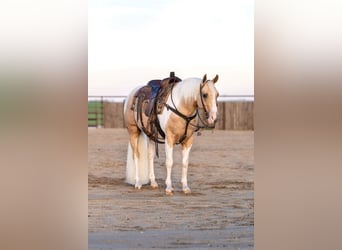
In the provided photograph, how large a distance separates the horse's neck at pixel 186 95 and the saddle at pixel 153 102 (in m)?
0.03

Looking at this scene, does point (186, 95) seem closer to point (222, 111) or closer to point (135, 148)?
point (222, 111)

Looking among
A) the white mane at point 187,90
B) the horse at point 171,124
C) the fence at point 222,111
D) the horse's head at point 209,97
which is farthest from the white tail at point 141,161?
the horse's head at point 209,97

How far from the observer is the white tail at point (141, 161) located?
2668mm

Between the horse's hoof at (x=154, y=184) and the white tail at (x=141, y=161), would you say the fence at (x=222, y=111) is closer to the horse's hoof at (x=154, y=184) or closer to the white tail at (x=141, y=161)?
the white tail at (x=141, y=161)

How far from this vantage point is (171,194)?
2.58 metres

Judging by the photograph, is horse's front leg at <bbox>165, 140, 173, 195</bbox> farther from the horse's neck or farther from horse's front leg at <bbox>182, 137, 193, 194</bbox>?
the horse's neck

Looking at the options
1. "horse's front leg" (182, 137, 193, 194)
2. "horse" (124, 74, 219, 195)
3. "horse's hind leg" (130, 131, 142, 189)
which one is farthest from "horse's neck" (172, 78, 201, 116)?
"horse's hind leg" (130, 131, 142, 189)

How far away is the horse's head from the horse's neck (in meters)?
0.03
